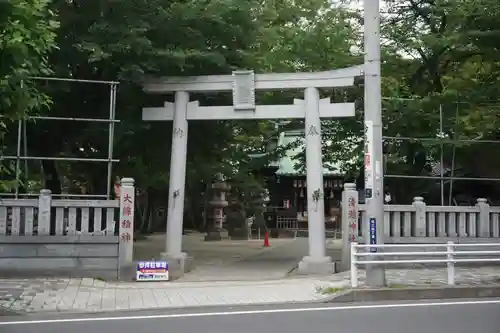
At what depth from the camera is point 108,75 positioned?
16422 mm

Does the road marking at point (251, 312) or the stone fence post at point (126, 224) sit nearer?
the road marking at point (251, 312)

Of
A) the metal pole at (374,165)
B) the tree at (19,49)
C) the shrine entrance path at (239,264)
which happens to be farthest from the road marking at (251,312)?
the shrine entrance path at (239,264)

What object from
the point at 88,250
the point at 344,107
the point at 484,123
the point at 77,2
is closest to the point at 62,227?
the point at 88,250

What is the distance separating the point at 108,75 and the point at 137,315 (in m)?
8.32

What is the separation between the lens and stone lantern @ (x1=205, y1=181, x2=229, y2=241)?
3209 cm

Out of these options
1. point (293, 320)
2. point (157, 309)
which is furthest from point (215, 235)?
point (293, 320)

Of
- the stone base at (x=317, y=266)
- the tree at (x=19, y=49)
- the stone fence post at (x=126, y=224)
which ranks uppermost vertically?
the tree at (x=19, y=49)

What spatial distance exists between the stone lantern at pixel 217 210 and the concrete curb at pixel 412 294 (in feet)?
67.2

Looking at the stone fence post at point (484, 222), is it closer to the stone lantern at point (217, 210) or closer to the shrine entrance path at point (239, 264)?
the shrine entrance path at point (239, 264)

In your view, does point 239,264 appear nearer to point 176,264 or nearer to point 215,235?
point 176,264

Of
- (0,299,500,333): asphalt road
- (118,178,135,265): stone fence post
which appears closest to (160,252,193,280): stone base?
(118,178,135,265): stone fence post

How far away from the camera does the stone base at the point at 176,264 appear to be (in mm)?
15089


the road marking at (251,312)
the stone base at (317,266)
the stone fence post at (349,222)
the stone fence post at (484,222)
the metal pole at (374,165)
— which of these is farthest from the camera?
the stone fence post at (484,222)

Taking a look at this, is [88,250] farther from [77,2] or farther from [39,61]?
[77,2]
